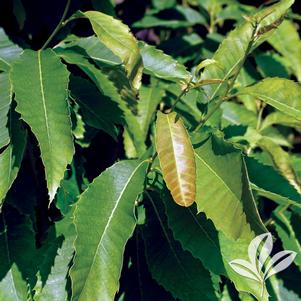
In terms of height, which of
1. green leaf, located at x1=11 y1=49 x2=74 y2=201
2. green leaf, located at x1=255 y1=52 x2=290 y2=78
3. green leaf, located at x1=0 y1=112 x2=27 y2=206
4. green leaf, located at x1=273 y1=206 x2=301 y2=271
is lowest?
green leaf, located at x1=273 y1=206 x2=301 y2=271

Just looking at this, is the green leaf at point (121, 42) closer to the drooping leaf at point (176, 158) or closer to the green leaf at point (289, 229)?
the drooping leaf at point (176, 158)

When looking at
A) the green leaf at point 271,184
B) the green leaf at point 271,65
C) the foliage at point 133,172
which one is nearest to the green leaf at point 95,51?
the foliage at point 133,172

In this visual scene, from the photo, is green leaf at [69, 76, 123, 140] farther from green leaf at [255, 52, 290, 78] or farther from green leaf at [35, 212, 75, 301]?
green leaf at [255, 52, 290, 78]

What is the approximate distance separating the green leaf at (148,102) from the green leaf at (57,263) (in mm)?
481

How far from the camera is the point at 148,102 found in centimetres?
201

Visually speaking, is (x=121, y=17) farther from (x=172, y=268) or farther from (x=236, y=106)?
(x=172, y=268)

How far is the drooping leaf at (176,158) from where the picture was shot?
1219mm

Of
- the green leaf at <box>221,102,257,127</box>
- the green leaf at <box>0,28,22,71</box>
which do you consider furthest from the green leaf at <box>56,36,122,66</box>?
the green leaf at <box>221,102,257,127</box>

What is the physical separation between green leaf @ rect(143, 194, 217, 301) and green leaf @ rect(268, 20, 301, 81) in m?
1.04

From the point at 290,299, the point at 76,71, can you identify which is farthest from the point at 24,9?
the point at 290,299

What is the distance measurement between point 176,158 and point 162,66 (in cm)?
45

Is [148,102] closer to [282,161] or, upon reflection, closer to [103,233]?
[282,161]

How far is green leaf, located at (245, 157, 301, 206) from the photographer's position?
1431 mm

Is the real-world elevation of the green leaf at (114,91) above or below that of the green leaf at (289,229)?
above
